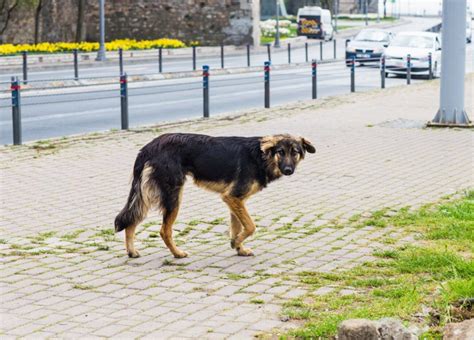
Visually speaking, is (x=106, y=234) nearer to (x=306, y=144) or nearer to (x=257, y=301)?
(x=306, y=144)

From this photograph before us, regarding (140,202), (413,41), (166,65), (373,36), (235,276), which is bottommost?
(235,276)

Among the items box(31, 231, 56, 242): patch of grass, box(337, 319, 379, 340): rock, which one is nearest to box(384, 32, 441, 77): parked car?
box(31, 231, 56, 242): patch of grass

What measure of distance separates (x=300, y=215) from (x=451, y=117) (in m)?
9.05

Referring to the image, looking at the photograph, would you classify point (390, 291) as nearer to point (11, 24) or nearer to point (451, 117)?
point (451, 117)

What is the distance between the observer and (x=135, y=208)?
8008 mm

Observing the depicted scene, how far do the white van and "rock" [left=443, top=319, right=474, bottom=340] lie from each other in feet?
240

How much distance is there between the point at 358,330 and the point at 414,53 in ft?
105

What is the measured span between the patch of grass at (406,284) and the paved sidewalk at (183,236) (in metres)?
0.21

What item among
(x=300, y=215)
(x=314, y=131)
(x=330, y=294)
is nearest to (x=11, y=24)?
(x=314, y=131)

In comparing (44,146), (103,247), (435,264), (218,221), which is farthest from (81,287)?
(44,146)

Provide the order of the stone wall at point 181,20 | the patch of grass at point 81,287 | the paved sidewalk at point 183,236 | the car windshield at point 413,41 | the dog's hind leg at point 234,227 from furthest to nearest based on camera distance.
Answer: the stone wall at point 181,20, the car windshield at point 413,41, the dog's hind leg at point 234,227, the patch of grass at point 81,287, the paved sidewalk at point 183,236

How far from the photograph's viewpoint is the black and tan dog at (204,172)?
8008 mm

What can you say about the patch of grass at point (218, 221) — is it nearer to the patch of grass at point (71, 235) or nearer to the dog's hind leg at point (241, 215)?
the patch of grass at point (71, 235)

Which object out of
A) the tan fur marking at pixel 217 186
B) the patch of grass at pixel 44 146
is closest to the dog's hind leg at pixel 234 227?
the tan fur marking at pixel 217 186
